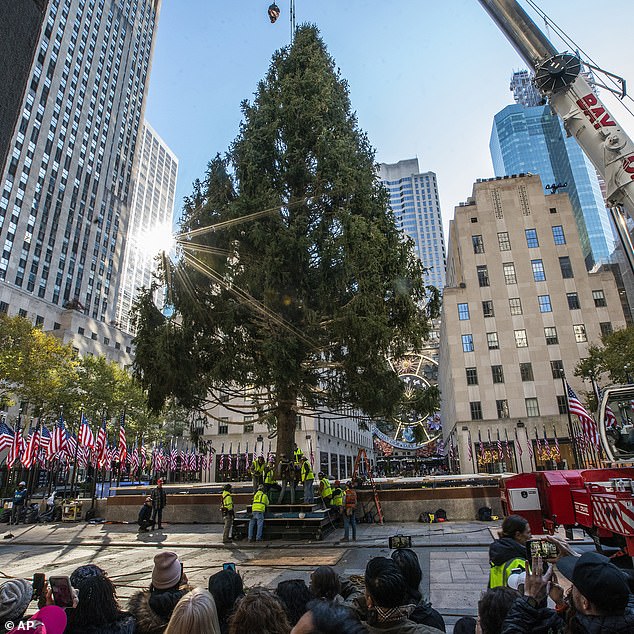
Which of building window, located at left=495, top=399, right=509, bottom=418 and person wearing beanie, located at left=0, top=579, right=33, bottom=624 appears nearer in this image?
person wearing beanie, located at left=0, top=579, right=33, bottom=624

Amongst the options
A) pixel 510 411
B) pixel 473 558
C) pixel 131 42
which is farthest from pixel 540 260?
pixel 131 42

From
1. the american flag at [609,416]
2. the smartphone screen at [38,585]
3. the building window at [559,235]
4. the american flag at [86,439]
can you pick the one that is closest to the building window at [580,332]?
the building window at [559,235]

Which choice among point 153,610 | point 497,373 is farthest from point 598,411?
point 497,373

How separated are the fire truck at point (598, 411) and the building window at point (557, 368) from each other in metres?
36.4

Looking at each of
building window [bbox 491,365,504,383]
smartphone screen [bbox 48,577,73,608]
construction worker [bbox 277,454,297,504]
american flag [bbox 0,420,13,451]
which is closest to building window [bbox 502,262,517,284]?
building window [bbox 491,365,504,383]

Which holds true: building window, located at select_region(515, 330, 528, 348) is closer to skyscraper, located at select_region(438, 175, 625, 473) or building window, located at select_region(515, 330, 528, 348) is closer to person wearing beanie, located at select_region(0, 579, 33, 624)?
skyscraper, located at select_region(438, 175, 625, 473)

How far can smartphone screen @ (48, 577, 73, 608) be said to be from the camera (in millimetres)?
3133

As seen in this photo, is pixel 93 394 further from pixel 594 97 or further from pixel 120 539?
pixel 594 97

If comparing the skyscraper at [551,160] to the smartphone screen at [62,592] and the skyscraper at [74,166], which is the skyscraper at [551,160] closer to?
the skyscraper at [74,166]

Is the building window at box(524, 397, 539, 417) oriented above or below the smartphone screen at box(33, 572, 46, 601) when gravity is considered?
above

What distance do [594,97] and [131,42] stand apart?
123468 millimetres

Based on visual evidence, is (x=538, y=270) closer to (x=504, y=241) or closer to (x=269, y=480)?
(x=504, y=241)

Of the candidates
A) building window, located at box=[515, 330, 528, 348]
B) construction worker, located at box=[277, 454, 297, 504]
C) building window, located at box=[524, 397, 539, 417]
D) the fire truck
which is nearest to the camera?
the fire truck

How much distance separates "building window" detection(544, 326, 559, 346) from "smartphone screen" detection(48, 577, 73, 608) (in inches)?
1876
